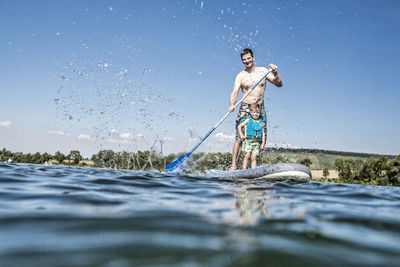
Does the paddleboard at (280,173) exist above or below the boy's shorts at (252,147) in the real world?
below

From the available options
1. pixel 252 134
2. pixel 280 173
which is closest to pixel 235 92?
pixel 252 134

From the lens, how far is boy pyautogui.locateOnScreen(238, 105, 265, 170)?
24.9 feet

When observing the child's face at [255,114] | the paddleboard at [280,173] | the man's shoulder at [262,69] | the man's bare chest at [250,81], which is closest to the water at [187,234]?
the paddleboard at [280,173]

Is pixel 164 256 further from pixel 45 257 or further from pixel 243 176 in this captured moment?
pixel 243 176

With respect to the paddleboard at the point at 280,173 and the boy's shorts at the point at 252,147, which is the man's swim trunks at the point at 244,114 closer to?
the boy's shorts at the point at 252,147

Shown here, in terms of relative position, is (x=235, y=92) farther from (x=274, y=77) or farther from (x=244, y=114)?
(x=274, y=77)

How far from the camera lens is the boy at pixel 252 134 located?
759 cm

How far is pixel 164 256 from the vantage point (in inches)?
57.4

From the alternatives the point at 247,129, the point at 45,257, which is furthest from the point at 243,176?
the point at 45,257

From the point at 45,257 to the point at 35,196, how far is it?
6.56 ft

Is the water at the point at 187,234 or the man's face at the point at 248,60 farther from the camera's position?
the man's face at the point at 248,60

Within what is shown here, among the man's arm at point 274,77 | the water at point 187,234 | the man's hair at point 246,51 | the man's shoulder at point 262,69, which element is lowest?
the water at point 187,234

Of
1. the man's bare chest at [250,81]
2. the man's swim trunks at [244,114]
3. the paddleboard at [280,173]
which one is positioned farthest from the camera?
the man's bare chest at [250,81]

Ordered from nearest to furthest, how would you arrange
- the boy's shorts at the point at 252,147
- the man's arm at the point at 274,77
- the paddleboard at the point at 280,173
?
the paddleboard at the point at 280,173 → the man's arm at the point at 274,77 → the boy's shorts at the point at 252,147
